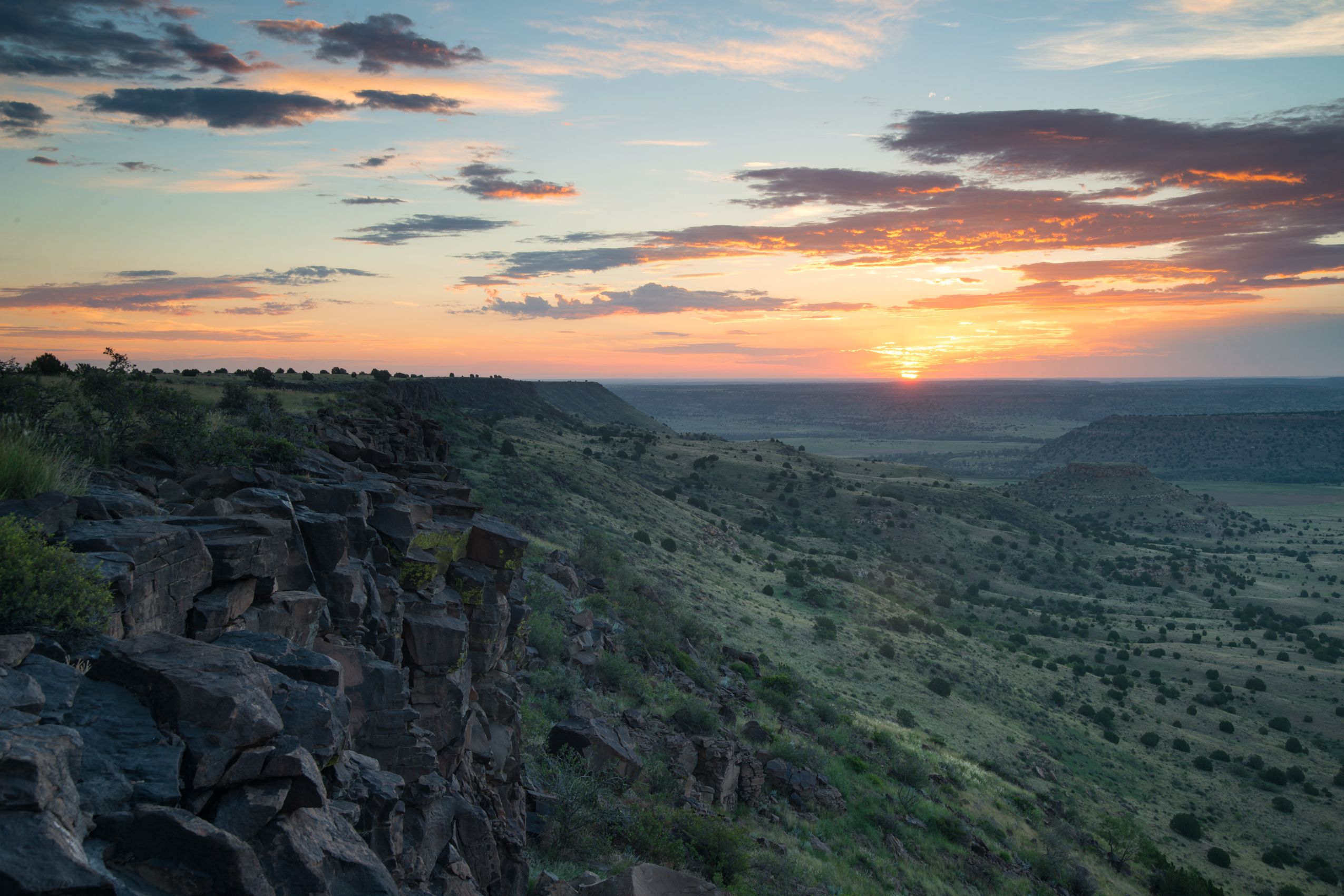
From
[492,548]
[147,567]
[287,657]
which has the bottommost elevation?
[492,548]

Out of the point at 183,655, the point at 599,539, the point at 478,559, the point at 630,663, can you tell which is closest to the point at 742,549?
the point at 599,539

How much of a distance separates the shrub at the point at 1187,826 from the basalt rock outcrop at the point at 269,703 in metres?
34.8

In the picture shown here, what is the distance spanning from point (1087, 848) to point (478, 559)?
27.3 metres

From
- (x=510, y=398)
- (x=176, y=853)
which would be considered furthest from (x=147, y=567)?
(x=510, y=398)

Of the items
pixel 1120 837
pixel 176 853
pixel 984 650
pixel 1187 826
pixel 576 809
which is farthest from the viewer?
pixel 984 650

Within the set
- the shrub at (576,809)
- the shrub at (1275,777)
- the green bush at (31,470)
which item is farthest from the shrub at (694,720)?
the shrub at (1275,777)

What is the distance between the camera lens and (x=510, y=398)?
120m

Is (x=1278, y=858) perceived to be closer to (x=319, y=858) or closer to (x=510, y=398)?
(x=319, y=858)

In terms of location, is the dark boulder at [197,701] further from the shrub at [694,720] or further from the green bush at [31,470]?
the shrub at [694,720]

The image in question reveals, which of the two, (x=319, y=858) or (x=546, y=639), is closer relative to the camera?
(x=319, y=858)

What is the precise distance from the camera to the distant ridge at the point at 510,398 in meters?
67.5

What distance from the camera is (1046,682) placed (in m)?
49.5

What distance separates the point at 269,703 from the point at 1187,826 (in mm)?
41879

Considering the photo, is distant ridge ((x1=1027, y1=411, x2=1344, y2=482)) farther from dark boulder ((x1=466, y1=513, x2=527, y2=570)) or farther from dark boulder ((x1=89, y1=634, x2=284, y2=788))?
dark boulder ((x1=89, y1=634, x2=284, y2=788))
